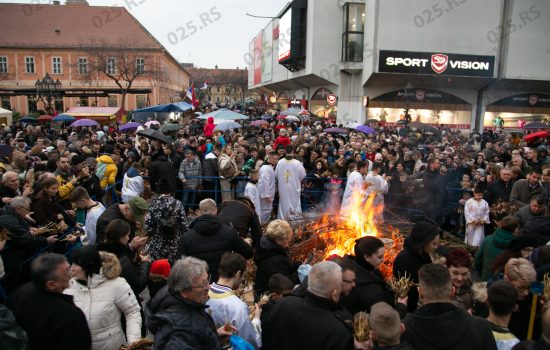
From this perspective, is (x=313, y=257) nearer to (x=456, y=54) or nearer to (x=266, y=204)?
(x=266, y=204)

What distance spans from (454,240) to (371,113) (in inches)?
933

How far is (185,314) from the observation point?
10.8ft

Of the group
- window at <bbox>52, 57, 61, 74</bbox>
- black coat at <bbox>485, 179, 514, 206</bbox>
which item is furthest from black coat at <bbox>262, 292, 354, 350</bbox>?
window at <bbox>52, 57, 61, 74</bbox>

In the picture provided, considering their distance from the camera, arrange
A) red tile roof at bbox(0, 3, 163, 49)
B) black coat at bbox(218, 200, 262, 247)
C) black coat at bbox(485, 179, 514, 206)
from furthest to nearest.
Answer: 1. red tile roof at bbox(0, 3, 163, 49)
2. black coat at bbox(485, 179, 514, 206)
3. black coat at bbox(218, 200, 262, 247)

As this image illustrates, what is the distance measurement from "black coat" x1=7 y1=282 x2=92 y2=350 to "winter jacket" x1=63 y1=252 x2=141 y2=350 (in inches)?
16.8

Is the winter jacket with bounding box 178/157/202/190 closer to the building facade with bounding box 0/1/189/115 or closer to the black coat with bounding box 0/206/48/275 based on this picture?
the black coat with bounding box 0/206/48/275

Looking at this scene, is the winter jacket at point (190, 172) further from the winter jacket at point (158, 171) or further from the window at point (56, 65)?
the window at point (56, 65)

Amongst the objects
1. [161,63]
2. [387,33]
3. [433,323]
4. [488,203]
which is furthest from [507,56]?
[161,63]

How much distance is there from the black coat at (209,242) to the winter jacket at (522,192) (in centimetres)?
606

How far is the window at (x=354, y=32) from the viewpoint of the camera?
3066cm

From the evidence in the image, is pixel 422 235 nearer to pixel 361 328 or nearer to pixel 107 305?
pixel 361 328

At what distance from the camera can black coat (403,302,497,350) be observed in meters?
3.15

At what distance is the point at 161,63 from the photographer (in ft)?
176

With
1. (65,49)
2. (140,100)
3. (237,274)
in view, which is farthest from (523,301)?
(65,49)
